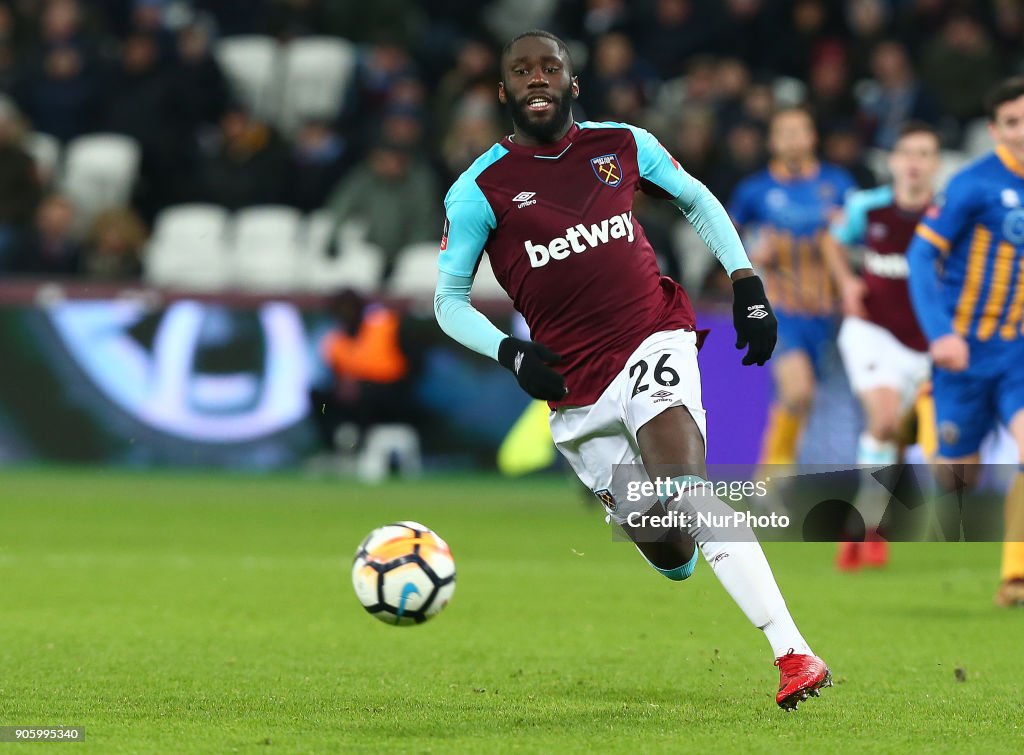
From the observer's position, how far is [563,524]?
11562 mm

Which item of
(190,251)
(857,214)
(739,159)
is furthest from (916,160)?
(190,251)

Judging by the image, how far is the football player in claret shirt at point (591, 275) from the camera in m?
5.48

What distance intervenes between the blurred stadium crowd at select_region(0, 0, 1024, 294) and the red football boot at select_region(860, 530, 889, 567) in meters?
5.32

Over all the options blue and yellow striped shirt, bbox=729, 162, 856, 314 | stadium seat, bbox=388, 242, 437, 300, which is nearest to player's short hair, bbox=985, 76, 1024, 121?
blue and yellow striped shirt, bbox=729, 162, 856, 314

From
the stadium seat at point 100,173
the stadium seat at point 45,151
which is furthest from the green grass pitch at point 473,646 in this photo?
the stadium seat at point 45,151

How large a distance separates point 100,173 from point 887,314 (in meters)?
8.83

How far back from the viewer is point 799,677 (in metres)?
5.02

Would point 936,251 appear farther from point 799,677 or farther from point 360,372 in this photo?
point 360,372

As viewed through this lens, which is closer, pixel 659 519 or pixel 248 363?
pixel 659 519

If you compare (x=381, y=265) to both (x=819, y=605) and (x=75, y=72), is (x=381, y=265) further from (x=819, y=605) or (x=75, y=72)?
(x=819, y=605)

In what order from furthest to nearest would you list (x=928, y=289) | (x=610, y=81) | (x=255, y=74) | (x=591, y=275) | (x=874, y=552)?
(x=255, y=74) → (x=610, y=81) → (x=874, y=552) → (x=928, y=289) → (x=591, y=275)

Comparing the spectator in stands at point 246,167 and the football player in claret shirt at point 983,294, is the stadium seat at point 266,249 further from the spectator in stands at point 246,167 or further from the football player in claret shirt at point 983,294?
the football player in claret shirt at point 983,294

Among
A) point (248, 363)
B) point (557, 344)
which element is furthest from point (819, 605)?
point (248, 363)

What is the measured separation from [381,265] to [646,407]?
10.1 metres
